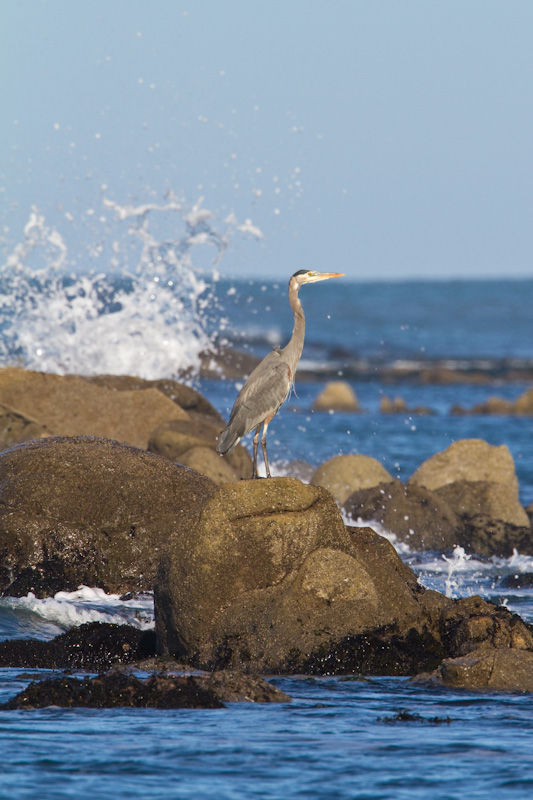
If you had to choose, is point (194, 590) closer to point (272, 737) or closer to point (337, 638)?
point (337, 638)

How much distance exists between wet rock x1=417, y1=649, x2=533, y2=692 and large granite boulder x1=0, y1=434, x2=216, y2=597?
3.03 meters

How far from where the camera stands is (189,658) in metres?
7.56

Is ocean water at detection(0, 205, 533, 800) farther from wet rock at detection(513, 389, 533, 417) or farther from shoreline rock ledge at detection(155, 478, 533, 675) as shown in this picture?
wet rock at detection(513, 389, 533, 417)

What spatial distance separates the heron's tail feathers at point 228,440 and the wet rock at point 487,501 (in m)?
5.05

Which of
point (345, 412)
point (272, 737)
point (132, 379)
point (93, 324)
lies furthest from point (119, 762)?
point (345, 412)

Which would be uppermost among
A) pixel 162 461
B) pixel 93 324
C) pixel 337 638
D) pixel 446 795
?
pixel 93 324

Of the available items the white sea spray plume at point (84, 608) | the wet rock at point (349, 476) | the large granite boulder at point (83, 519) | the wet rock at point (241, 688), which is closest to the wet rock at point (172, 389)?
the wet rock at point (349, 476)

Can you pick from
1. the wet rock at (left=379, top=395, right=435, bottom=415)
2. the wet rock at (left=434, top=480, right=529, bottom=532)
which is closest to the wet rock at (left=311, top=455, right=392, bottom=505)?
the wet rock at (left=434, top=480, right=529, bottom=532)

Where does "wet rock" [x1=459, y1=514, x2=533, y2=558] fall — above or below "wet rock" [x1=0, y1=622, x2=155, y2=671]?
above

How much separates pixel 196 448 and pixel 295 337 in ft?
12.6

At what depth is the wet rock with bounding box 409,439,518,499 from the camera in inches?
589

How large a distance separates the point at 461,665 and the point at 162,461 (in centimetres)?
410

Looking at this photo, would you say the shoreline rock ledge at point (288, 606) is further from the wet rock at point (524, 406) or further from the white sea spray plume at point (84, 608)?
the wet rock at point (524, 406)

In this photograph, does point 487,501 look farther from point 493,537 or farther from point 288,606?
point 288,606
